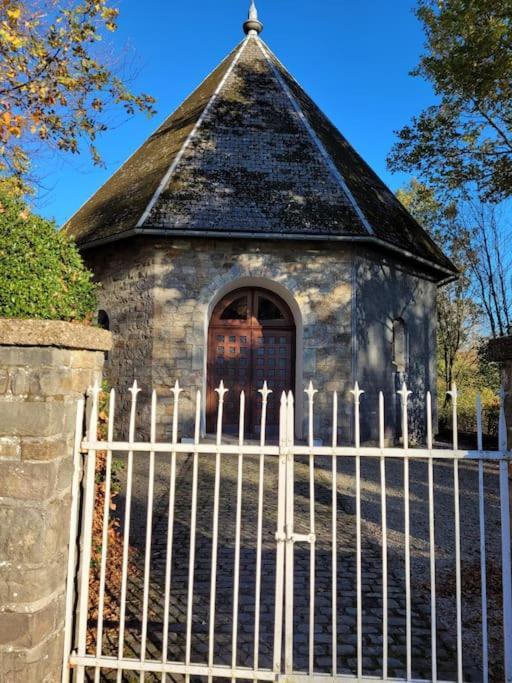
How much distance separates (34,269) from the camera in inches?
110

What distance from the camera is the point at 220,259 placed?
10.1 meters

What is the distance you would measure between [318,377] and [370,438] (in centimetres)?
193

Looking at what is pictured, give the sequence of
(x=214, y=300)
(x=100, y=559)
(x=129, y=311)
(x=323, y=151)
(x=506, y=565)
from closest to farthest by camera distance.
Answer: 1. (x=506, y=565)
2. (x=100, y=559)
3. (x=214, y=300)
4. (x=129, y=311)
5. (x=323, y=151)

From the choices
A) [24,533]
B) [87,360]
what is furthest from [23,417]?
[24,533]

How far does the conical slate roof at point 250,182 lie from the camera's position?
9773mm

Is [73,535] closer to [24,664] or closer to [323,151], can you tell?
[24,664]

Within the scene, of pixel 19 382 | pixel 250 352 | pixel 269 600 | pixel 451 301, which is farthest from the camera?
pixel 451 301

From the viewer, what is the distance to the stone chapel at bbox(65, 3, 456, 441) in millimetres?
9914

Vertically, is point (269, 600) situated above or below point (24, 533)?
below

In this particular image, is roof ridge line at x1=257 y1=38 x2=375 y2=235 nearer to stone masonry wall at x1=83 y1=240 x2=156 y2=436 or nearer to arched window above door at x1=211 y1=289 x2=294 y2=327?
arched window above door at x1=211 y1=289 x2=294 y2=327

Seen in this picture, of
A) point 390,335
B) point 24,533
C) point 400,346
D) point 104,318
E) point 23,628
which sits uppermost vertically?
→ point 104,318

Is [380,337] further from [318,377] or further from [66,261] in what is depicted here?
[66,261]

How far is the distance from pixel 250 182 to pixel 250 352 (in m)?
3.70

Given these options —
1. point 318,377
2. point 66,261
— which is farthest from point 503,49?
point 66,261
